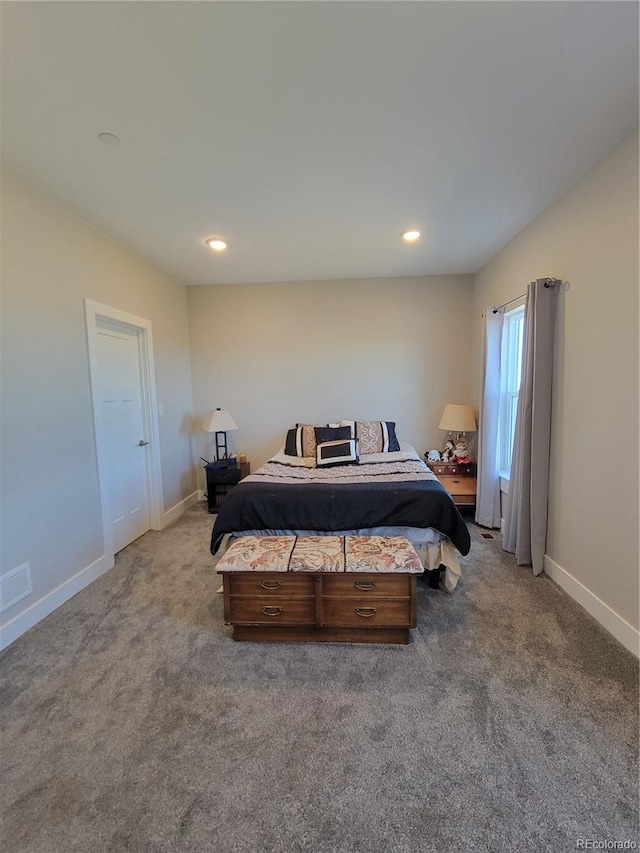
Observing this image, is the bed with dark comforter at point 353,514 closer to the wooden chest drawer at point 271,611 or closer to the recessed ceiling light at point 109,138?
the wooden chest drawer at point 271,611

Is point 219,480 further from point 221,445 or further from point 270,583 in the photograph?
point 270,583

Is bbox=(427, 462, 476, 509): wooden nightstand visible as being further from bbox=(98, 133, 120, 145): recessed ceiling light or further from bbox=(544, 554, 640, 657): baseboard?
bbox=(98, 133, 120, 145): recessed ceiling light

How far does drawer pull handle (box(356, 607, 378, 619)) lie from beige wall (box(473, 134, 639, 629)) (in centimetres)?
129

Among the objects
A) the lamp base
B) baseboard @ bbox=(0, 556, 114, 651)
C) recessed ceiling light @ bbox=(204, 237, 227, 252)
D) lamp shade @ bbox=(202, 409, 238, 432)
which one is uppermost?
recessed ceiling light @ bbox=(204, 237, 227, 252)

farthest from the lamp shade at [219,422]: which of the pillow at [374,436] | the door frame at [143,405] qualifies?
the pillow at [374,436]

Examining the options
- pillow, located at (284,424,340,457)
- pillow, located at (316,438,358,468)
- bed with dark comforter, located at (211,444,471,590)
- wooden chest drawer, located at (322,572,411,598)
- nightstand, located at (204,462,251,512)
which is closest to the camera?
wooden chest drawer, located at (322,572,411,598)

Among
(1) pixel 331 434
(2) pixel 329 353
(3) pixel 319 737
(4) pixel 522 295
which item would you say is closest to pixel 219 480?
(1) pixel 331 434

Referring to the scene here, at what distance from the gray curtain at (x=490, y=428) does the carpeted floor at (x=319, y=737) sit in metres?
1.18

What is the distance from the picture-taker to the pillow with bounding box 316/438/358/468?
3.29 meters

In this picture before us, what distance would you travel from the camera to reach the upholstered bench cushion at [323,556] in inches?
70.9

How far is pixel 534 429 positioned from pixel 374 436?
61.8 inches

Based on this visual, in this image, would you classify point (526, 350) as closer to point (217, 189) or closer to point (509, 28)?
point (509, 28)

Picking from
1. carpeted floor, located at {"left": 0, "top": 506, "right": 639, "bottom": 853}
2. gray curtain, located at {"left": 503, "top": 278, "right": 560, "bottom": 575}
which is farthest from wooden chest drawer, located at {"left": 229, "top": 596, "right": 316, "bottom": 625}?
gray curtain, located at {"left": 503, "top": 278, "right": 560, "bottom": 575}

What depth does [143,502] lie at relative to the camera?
3.36 meters
